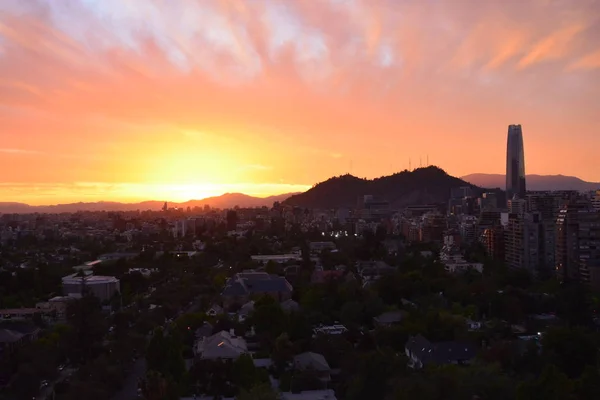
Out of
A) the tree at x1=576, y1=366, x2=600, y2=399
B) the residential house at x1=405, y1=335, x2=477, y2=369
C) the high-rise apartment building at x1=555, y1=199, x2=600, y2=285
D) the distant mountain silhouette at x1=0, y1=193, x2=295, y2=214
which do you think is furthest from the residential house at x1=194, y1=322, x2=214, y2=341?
the distant mountain silhouette at x1=0, y1=193, x2=295, y2=214

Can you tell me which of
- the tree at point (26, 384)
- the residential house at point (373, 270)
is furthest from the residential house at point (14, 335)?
the residential house at point (373, 270)

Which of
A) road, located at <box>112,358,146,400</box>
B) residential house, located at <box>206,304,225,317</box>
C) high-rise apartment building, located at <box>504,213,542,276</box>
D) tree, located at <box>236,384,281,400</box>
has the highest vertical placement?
high-rise apartment building, located at <box>504,213,542,276</box>

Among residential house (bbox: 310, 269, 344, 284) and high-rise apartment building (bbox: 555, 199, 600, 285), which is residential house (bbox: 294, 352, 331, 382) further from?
high-rise apartment building (bbox: 555, 199, 600, 285)

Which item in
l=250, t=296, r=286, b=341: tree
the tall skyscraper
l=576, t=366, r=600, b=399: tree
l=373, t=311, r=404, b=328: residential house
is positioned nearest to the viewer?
l=576, t=366, r=600, b=399: tree

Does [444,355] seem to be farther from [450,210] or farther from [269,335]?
[450,210]

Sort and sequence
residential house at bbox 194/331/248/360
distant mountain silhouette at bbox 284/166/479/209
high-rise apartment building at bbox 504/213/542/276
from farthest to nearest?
distant mountain silhouette at bbox 284/166/479/209, high-rise apartment building at bbox 504/213/542/276, residential house at bbox 194/331/248/360
